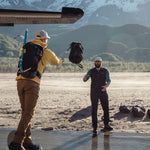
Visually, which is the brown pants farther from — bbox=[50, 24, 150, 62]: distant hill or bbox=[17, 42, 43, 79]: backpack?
bbox=[50, 24, 150, 62]: distant hill

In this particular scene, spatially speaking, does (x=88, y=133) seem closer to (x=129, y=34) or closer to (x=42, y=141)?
(x=42, y=141)

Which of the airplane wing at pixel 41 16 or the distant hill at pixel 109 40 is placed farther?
the distant hill at pixel 109 40

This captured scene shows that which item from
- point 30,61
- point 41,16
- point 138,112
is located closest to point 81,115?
point 138,112

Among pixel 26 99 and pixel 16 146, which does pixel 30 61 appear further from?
pixel 16 146

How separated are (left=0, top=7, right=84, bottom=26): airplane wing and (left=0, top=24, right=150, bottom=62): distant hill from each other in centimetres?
7847

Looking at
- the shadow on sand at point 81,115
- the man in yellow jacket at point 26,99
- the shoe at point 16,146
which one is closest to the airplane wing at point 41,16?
the man in yellow jacket at point 26,99

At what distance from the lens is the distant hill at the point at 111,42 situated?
3561 inches

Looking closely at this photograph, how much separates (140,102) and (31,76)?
8.25 m

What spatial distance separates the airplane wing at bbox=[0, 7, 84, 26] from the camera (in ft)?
12.9

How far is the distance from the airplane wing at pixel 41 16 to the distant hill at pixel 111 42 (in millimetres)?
78475

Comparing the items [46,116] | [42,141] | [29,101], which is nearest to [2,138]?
[42,141]

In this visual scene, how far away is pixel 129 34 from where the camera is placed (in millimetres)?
115938

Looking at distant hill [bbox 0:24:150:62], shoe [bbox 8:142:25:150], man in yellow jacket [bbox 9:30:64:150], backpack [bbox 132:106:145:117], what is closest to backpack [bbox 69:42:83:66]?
man in yellow jacket [bbox 9:30:64:150]

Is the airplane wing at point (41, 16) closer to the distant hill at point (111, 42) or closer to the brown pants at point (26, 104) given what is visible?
the brown pants at point (26, 104)
